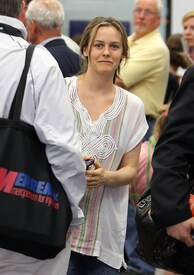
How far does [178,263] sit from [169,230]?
0.20 meters

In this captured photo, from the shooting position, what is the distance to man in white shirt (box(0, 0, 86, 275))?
4.23 metres

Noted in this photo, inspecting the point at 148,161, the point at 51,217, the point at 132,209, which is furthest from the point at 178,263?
the point at 132,209

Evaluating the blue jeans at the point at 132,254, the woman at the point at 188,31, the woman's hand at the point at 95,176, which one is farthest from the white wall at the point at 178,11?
the woman's hand at the point at 95,176

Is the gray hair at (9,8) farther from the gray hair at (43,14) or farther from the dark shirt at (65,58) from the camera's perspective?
the gray hair at (43,14)

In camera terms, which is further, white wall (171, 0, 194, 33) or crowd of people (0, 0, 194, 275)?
white wall (171, 0, 194, 33)

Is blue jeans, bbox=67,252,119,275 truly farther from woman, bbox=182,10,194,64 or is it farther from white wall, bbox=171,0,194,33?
white wall, bbox=171,0,194,33

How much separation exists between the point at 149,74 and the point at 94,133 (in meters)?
3.36

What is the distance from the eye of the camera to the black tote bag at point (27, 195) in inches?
162

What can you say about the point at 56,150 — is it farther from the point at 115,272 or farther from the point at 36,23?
the point at 36,23

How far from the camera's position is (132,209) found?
28.3 ft

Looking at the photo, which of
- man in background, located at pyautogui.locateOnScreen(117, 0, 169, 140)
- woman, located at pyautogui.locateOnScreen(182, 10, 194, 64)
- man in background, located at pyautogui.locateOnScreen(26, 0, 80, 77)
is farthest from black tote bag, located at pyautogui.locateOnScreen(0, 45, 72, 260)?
man in background, located at pyautogui.locateOnScreen(117, 0, 169, 140)

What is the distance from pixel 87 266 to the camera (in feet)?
17.3

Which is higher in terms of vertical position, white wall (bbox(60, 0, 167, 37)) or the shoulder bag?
the shoulder bag

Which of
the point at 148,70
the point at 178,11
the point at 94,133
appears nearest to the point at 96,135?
the point at 94,133
